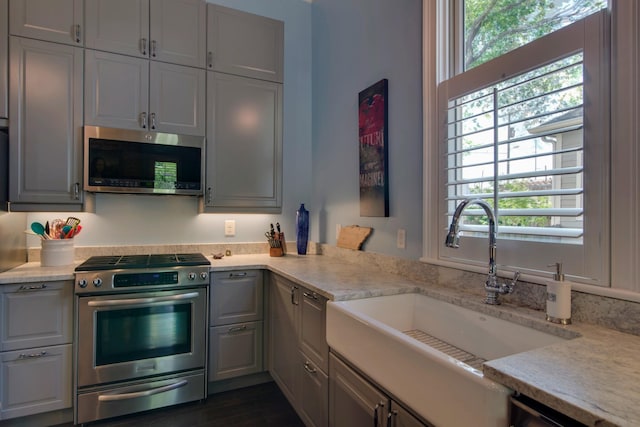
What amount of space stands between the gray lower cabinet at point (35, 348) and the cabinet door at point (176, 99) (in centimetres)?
120

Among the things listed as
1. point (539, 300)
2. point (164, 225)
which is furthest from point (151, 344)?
point (539, 300)

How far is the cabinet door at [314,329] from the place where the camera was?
1.68 metres

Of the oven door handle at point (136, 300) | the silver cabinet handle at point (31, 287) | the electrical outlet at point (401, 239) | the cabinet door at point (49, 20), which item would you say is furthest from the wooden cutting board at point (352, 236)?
the cabinet door at point (49, 20)

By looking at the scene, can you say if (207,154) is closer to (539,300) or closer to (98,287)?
(98,287)

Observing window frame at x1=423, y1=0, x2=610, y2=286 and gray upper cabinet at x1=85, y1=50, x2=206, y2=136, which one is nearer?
window frame at x1=423, y1=0, x2=610, y2=286

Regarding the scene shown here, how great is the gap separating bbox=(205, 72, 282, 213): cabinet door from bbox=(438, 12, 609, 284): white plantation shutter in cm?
152

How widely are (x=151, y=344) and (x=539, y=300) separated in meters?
2.09

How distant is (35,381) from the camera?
1945 mm

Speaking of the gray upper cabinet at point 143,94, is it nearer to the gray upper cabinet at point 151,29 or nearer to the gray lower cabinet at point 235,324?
the gray upper cabinet at point 151,29

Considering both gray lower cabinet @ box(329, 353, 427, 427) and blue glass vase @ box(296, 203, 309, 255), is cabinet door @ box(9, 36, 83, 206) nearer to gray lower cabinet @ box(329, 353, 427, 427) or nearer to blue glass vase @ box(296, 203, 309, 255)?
blue glass vase @ box(296, 203, 309, 255)

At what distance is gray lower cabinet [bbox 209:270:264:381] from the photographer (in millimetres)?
2354

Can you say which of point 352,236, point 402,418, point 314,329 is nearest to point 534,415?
point 402,418

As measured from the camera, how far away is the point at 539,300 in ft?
4.27

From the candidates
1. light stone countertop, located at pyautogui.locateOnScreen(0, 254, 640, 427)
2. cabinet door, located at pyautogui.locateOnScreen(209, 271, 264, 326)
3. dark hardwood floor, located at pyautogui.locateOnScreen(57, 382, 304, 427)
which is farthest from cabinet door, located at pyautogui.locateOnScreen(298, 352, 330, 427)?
cabinet door, located at pyautogui.locateOnScreen(209, 271, 264, 326)
